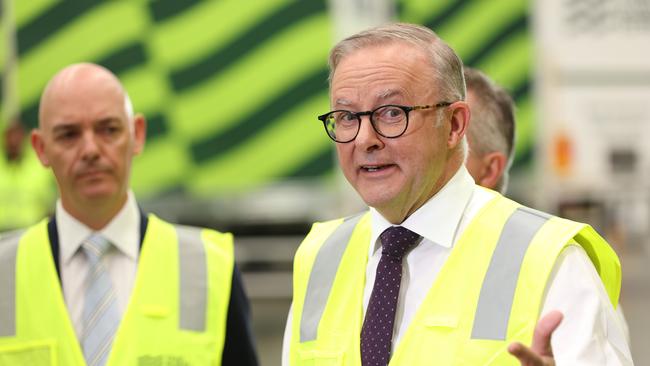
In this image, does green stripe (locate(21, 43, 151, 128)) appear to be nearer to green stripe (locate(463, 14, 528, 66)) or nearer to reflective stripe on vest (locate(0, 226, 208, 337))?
green stripe (locate(463, 14, 528, 66))

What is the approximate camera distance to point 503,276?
2.25m

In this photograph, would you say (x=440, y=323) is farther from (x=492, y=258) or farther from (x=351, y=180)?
(x=351, y=180)

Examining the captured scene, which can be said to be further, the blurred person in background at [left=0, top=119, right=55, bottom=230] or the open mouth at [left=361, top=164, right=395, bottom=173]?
the blurred person in background at [left=0, top=119, right=55, bottom=230]

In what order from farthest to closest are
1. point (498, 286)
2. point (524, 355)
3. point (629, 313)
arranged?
1. point (629, 313)
2. point (498, 286)
3. point (524, 355)

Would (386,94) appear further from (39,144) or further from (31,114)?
(31,114)

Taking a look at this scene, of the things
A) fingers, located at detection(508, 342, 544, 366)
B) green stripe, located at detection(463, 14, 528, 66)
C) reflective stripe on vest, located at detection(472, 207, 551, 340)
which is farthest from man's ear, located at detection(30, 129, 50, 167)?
green stripe, located at detection(463, 14, 528, 66)

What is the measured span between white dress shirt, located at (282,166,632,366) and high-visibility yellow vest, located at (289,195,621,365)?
25mm

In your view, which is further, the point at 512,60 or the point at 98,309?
the point at 512,60

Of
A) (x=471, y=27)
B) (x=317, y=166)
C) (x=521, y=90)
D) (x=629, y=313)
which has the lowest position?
(x=629, y=313)

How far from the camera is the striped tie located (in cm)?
285

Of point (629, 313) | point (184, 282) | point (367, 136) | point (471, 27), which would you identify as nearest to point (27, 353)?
point (184, 282)

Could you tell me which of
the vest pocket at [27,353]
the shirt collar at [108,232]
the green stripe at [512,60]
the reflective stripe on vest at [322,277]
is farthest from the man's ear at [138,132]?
the green stripe at [512,60]

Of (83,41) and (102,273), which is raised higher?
(83,41)

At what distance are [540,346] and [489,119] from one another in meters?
1.10
